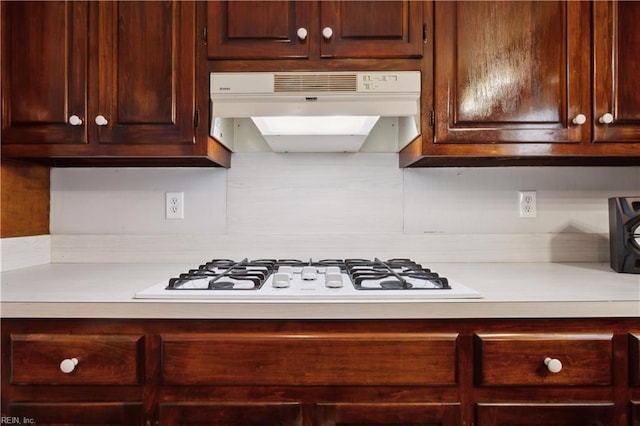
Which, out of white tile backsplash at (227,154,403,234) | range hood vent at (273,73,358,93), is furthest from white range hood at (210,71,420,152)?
white tile backsplash at (227,154,403,234)

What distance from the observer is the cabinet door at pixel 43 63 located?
1.32m

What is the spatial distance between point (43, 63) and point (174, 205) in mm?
644

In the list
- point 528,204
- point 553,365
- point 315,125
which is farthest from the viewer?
point 528,204

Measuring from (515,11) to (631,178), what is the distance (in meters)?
0.88

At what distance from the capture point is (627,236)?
1347mm

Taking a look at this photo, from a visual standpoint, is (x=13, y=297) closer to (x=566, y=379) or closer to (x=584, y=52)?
(x=566, y=379)

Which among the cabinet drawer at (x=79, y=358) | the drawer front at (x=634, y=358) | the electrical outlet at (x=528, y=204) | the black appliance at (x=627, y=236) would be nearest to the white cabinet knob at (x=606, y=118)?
the black appliance at (x=627, y=236)

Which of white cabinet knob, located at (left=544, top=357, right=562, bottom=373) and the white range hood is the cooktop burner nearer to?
white cabinet knob, located at (left=544, top=357, right=562, bottom=373)

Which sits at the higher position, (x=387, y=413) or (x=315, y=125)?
(x=315, y=125)

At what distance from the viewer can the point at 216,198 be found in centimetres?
Result: 164

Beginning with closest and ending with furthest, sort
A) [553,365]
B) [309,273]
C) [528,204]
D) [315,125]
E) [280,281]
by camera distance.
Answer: [553,365] → [280,281] → [309,273] → [315,125] → [528,204]

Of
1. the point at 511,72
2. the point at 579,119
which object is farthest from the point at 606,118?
the point at 511,72

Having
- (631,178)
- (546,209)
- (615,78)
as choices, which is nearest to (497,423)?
(546,209)

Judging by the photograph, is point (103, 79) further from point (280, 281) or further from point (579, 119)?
point (579, 119)
